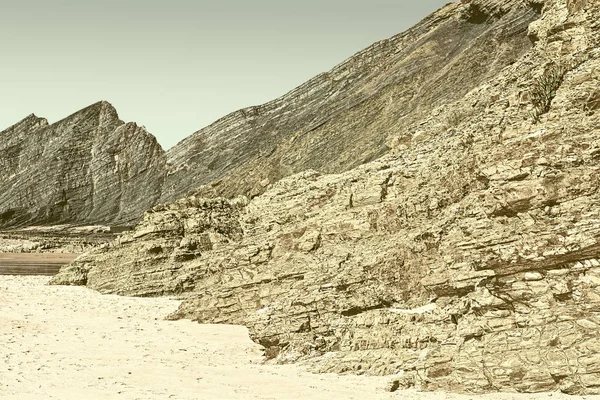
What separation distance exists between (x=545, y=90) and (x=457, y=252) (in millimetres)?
4208

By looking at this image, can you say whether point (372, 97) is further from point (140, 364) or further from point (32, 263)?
point (140, 364)

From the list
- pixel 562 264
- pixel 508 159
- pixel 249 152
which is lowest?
pixel 562 264

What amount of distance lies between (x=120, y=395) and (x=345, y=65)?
130 feet

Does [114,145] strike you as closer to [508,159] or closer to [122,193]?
[122,193]

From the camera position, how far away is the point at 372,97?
142 feet

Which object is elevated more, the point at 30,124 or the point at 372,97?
the point at 30,124

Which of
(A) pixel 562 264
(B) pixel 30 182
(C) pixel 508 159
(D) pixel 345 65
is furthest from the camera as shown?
(B) pixel 30 182

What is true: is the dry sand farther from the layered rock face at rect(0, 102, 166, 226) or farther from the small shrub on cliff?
the layered rock face at rect(0, 102, 166, 226)

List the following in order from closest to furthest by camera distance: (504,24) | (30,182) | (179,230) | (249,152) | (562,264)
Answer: (562,264), (179,230), (504,24), (249,152), (30,182)

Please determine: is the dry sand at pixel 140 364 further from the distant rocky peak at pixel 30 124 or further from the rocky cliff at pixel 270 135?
the distant rocky peak at pixel 30 124

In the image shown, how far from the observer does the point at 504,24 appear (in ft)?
131

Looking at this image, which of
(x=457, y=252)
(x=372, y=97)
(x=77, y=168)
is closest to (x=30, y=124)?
(x=77, y=168)

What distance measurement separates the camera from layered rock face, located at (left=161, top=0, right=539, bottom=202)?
125ft

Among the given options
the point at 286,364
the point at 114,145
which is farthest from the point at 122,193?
the point at 286,364
